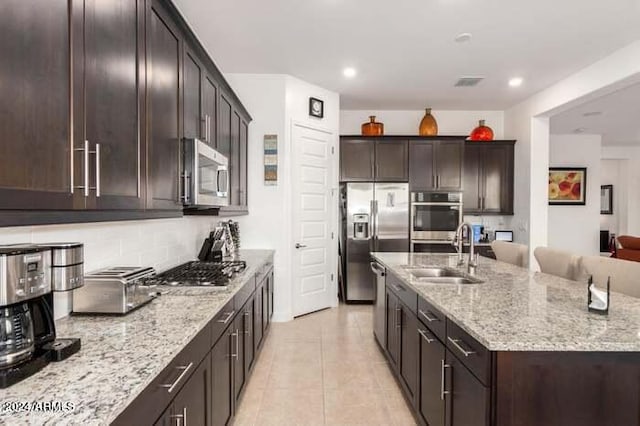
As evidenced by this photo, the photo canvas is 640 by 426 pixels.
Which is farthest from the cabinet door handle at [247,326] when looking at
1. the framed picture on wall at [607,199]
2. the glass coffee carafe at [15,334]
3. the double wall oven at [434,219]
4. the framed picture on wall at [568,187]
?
the framed picture on wall at [607,199]

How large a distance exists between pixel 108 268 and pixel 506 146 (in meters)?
5.66

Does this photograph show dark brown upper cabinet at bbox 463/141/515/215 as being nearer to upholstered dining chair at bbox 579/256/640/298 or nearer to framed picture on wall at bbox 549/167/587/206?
framed picture on wall at bbox 549/167/587/206

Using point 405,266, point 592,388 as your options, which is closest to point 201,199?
point 405,266

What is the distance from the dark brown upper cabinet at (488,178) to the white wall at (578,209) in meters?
2.04

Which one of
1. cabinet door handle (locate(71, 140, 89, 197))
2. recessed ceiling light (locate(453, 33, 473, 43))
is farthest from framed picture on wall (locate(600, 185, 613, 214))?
cabinet door handle (locate(71, 140, 89, 197))

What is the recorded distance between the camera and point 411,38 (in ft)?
11.2

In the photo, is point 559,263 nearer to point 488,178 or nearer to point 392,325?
point 392,325

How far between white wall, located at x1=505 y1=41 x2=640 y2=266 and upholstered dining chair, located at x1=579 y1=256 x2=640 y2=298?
273cm

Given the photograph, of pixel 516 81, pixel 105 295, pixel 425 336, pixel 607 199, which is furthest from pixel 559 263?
pixel 607 199

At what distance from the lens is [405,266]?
2.92m

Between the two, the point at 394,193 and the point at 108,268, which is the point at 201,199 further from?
the point at 394,193

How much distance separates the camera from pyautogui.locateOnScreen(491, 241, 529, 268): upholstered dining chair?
3.26m

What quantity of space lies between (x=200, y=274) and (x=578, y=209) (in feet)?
24.1

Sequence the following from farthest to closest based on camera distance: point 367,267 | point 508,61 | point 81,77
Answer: point 367,267 < point 508,61 < point 81,77
